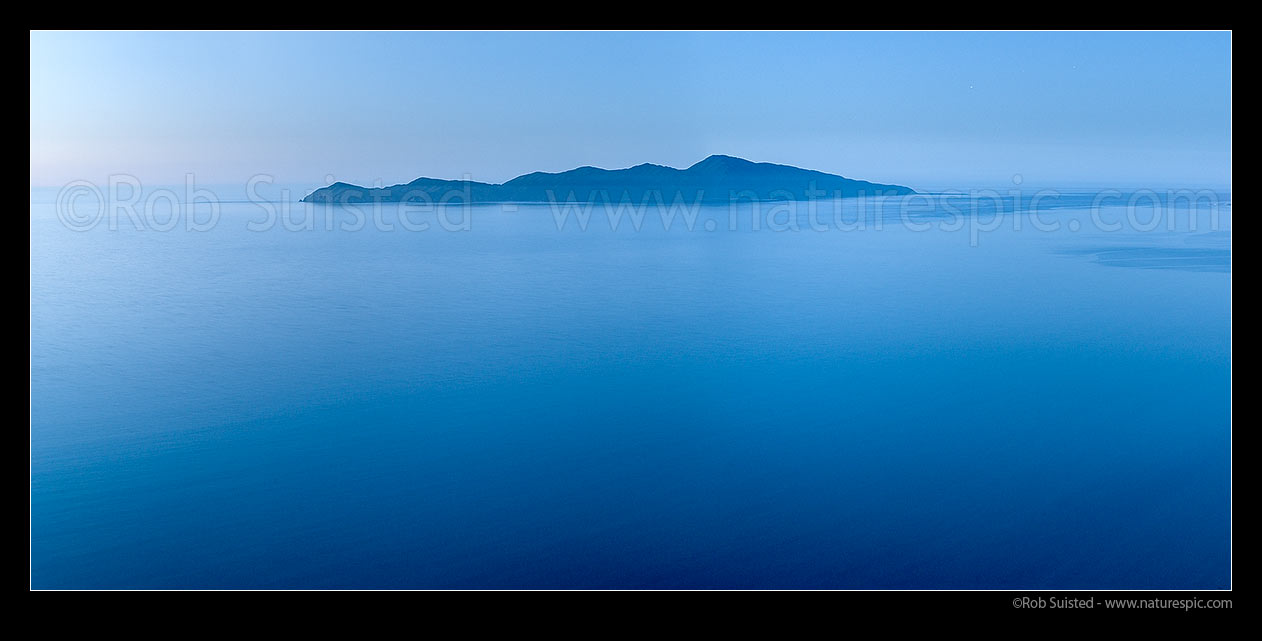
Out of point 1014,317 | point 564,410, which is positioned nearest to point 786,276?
point 1014,317

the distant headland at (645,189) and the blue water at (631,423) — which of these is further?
the distant headland at (645,189)

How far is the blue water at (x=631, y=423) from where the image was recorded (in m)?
2.97

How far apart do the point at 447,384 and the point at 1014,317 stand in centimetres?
355

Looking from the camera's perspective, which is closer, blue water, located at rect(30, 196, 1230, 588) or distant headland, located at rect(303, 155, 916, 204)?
blue water, located at rect(30, 196, 1230, 588)

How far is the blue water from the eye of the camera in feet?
9.75

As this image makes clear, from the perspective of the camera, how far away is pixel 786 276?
6812mm

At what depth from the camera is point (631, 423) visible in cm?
401

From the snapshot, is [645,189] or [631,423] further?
[645,189]
